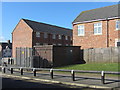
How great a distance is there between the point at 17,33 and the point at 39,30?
664 cm

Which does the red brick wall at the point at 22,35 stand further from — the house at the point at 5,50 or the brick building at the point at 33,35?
the house at the point at 5,50

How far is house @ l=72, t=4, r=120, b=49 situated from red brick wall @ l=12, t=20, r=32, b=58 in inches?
606

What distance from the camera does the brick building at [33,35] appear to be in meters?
40.4

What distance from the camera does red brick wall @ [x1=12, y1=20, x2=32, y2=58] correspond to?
40531 mm

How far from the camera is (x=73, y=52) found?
23.2 metres

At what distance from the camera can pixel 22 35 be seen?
4262cm

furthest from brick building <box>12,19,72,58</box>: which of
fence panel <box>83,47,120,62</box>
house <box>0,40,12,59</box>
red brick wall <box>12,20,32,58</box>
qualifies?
fence panel <box>83,47,120,62</box>

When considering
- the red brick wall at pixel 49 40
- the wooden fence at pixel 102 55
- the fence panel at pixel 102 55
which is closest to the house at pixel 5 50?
the red brick wall at pixel 49 40

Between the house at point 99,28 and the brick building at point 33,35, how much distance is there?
1462 centimetres

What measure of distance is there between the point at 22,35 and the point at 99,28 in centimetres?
2288

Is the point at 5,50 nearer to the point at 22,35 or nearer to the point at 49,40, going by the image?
the point at 22,35

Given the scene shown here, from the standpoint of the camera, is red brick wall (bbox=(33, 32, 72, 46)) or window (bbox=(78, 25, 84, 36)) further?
red brick wall (bbox=(33, 32, 72, 46))

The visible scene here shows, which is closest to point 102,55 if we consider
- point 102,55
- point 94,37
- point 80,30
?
point 102,55

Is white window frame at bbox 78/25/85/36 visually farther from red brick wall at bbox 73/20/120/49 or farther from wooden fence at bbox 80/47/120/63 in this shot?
wooden fence at bbox 80/47/120/63
